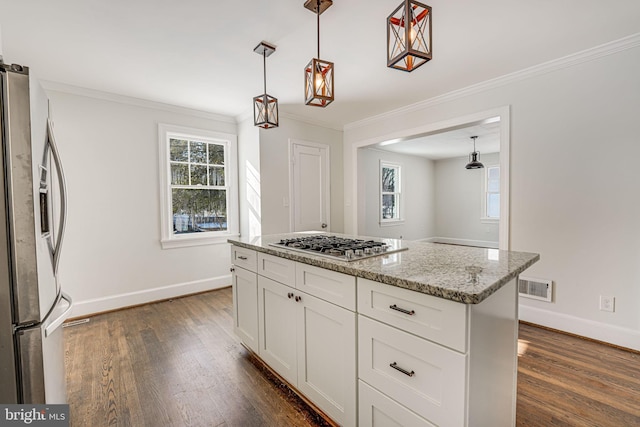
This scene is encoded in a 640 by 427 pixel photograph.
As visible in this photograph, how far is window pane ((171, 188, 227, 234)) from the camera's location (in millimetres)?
3859

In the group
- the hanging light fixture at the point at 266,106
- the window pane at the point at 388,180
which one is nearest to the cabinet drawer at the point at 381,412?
the hanging light fixture at the point at 266,106

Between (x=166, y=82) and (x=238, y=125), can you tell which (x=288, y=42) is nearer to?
(x=166, y=82)

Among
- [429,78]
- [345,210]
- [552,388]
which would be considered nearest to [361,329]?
[552,388]

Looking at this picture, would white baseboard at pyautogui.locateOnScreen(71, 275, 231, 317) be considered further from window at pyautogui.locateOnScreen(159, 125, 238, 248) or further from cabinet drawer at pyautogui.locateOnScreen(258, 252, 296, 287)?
cabinet drawer at pyautogui.locateOnScreen(258, 252, 296, 287)

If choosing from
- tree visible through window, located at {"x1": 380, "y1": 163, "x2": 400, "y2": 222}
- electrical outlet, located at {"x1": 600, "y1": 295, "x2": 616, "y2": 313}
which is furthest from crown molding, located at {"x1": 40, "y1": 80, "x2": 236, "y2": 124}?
electrical outlet, located at {"x1": 600, "y1": 295, "x2": 616, "y2": 313}

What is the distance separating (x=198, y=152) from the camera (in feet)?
13.2

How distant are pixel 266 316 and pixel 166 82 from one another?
2.73 m

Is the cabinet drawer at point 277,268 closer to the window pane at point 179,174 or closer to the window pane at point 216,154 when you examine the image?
the window pane at point 179,174

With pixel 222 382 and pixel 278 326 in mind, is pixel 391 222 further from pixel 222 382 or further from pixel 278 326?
pixel 222 382

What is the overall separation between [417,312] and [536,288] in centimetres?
256

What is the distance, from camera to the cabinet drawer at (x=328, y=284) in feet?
4.46

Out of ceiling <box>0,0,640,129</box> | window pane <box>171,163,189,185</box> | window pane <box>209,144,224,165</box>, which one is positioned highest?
ceiling <box>0,0,640,129</box>

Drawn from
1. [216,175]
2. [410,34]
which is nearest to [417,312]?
[410,34]

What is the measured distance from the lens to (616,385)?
189 centimetres
